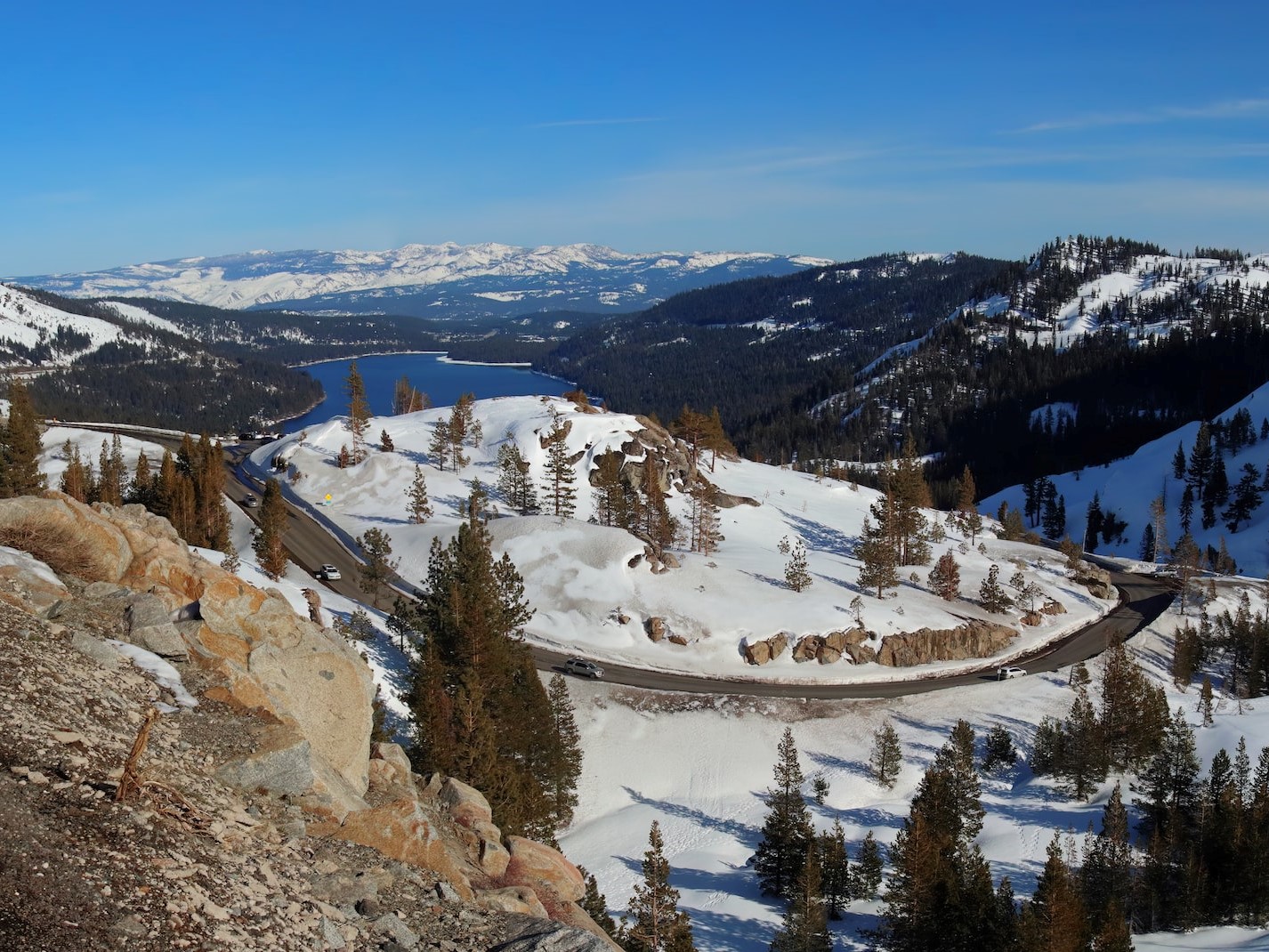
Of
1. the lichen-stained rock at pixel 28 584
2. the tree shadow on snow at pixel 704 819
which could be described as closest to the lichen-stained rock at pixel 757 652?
the tree shadow on snow at pixel 704 819

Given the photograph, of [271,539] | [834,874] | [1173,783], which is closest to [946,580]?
[1173,783]

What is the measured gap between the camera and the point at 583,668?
58.7 metres

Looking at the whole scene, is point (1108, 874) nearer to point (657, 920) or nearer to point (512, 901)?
point (657, 920)

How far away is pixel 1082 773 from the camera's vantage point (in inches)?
1868

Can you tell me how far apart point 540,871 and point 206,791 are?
29.2ft

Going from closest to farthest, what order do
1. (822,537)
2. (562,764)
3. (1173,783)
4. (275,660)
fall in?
(275,660) < (562,764) < (1173,783) < (822,537)

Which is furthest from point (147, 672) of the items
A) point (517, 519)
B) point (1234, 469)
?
point (1234, 469)

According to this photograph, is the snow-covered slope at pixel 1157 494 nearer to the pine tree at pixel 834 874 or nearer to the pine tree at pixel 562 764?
the pine tree at pixel 834 874

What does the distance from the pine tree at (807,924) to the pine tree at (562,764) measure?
35.1 feet

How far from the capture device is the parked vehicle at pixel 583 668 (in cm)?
5834

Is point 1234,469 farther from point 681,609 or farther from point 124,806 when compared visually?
point 124,806

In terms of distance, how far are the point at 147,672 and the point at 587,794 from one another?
3230 centimetres

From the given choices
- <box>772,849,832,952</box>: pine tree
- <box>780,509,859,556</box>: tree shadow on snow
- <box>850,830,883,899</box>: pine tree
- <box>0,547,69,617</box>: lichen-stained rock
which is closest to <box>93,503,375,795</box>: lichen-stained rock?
<box>0,547,69,617</box>: lichen-stained rock

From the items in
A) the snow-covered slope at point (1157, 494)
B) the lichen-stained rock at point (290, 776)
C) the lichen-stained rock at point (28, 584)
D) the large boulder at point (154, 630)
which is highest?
the lichen-stained rock at point (28, 584)
